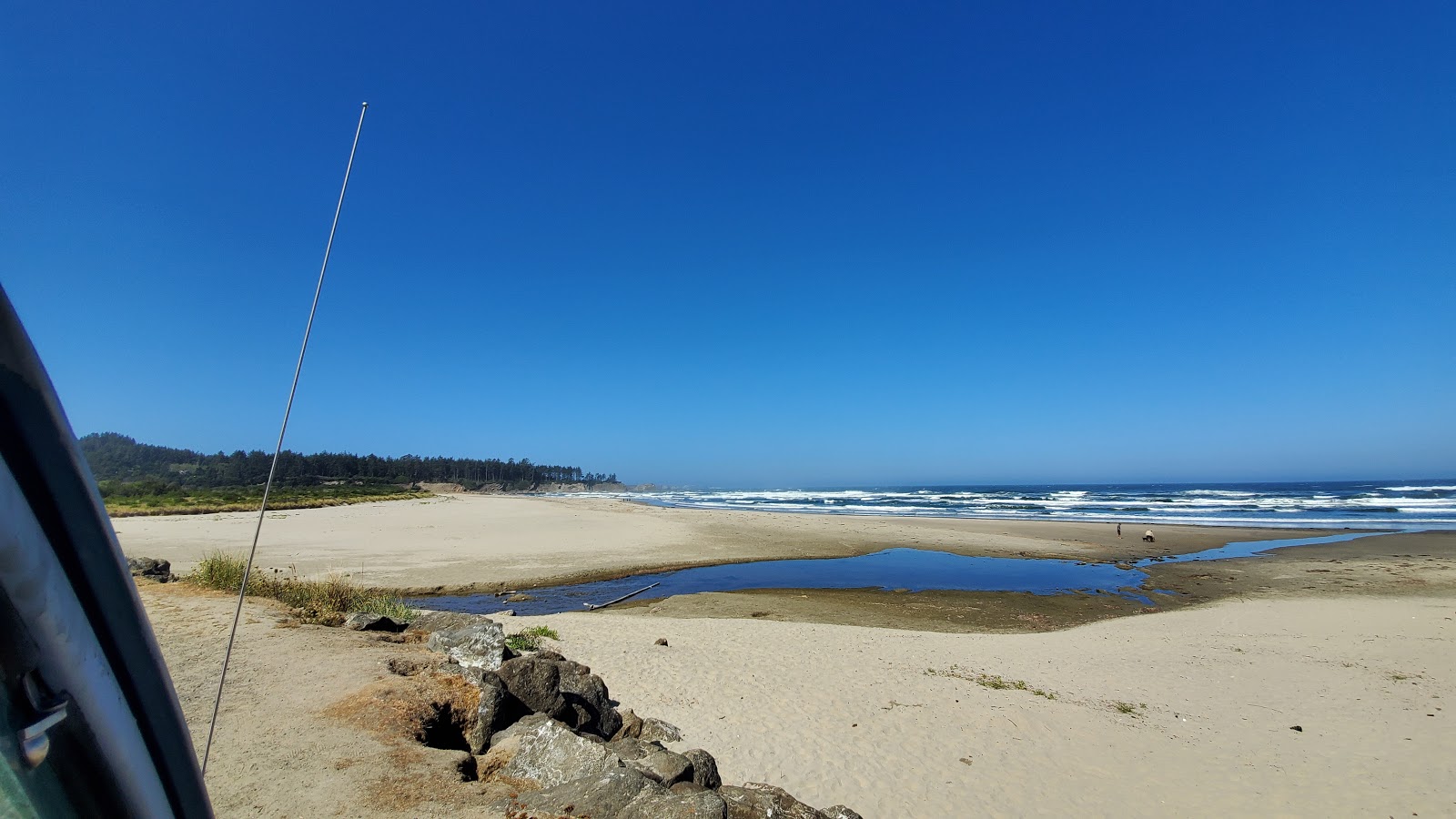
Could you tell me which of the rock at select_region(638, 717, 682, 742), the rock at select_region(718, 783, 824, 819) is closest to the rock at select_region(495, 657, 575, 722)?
the rock at select_region(638, 717, 682, 742)

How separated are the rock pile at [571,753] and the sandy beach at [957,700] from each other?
536 mm

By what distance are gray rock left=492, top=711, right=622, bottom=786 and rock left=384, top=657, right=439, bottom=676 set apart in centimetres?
263

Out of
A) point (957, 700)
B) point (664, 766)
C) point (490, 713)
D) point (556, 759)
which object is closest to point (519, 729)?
point (490, 713)

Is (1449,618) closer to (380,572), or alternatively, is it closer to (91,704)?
(91,704)

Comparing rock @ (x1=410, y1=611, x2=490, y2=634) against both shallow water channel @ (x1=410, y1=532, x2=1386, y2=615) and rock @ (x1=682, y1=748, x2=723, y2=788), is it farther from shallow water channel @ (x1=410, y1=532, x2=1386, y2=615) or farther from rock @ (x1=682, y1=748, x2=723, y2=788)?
shallow water channel @ (x1=410, y1=532, x2=1386, y2=615)

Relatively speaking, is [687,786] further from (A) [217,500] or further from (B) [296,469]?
(B) [296,469]

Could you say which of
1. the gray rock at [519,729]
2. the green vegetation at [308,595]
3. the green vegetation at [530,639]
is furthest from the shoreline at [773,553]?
the gray rock at [519,729]

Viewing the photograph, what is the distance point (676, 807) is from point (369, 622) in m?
6.94

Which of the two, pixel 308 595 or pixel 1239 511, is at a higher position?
pixel 1239 511

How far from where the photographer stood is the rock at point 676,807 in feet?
14.0

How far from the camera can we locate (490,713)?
6.13 m

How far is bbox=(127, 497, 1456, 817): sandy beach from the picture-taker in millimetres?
5883

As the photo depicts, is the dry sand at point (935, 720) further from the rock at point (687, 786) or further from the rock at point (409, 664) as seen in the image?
the rock at point (687, 786)

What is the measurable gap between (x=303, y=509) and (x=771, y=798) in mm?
45876
